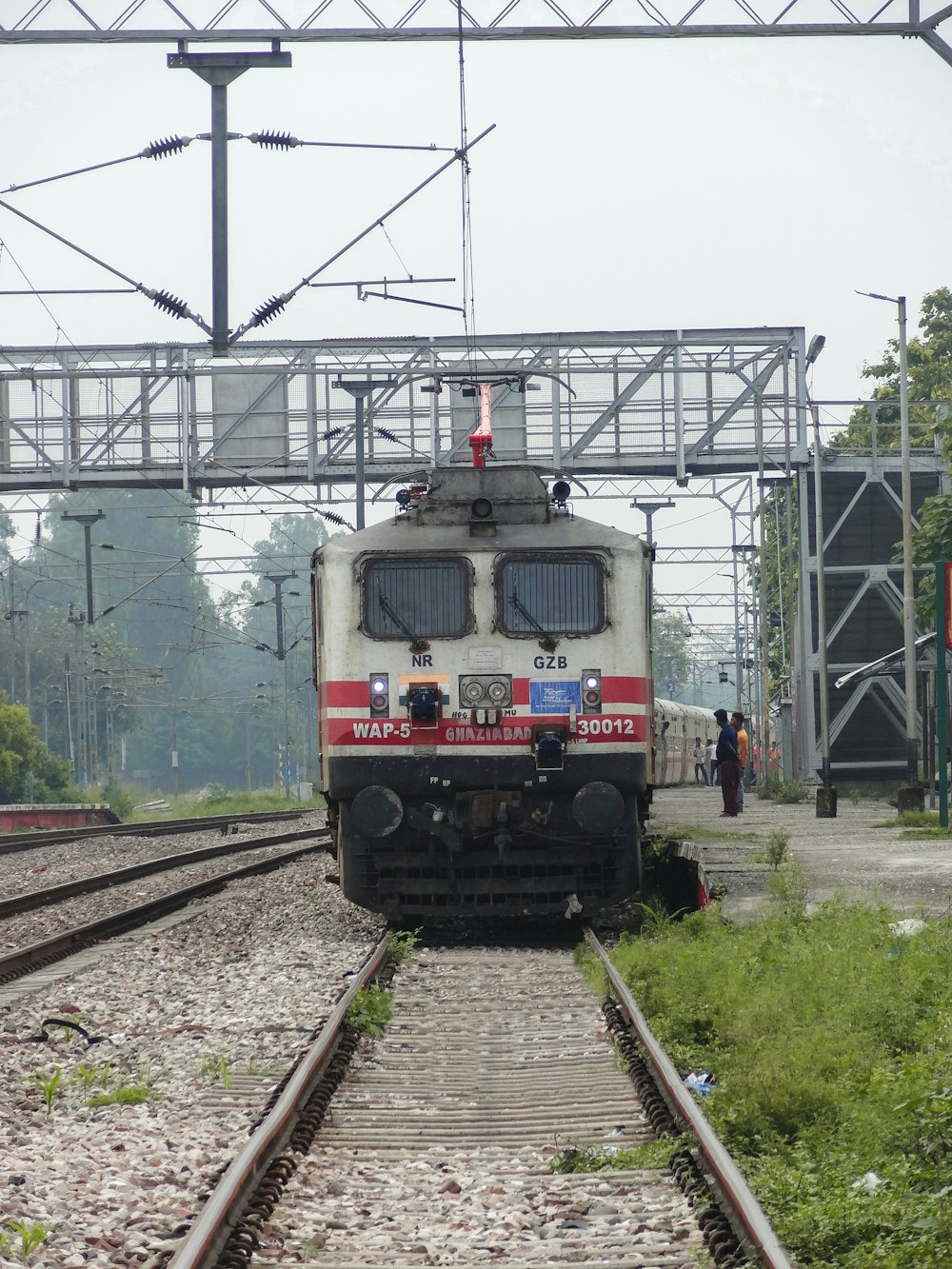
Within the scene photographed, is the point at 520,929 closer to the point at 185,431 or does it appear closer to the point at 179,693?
the point at 185,431

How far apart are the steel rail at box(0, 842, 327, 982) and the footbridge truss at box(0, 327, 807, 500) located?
13.6m

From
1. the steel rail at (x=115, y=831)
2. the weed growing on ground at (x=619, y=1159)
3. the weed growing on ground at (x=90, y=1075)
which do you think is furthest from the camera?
the steel rail at (x=115, y=831)

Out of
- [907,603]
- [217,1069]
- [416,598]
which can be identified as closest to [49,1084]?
[217,1069]

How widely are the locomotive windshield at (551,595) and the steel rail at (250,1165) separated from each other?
5.12 metres

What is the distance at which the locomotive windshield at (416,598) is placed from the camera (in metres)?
13.2

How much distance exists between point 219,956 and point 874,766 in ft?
95.8

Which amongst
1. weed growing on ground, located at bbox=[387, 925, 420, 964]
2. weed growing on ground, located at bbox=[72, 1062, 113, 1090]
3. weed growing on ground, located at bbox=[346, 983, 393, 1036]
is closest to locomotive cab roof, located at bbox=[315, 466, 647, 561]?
weed growing on ground, located at bbox=[387, 925, 420, 964]

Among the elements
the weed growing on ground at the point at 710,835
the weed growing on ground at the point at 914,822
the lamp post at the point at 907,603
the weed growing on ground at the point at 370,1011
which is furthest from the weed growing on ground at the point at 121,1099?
the lamp post at the point at 907,603

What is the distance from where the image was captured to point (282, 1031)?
8.92 m

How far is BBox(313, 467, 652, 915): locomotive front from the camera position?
12.9 metres

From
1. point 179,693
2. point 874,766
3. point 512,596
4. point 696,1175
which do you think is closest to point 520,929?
point 512,596

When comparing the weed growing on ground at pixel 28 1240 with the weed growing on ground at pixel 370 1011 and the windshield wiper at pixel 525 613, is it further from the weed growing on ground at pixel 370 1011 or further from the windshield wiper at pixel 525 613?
the windshield wiper at pixel 525 613

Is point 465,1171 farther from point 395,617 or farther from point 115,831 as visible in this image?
point 115,831

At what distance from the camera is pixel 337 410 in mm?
34531
